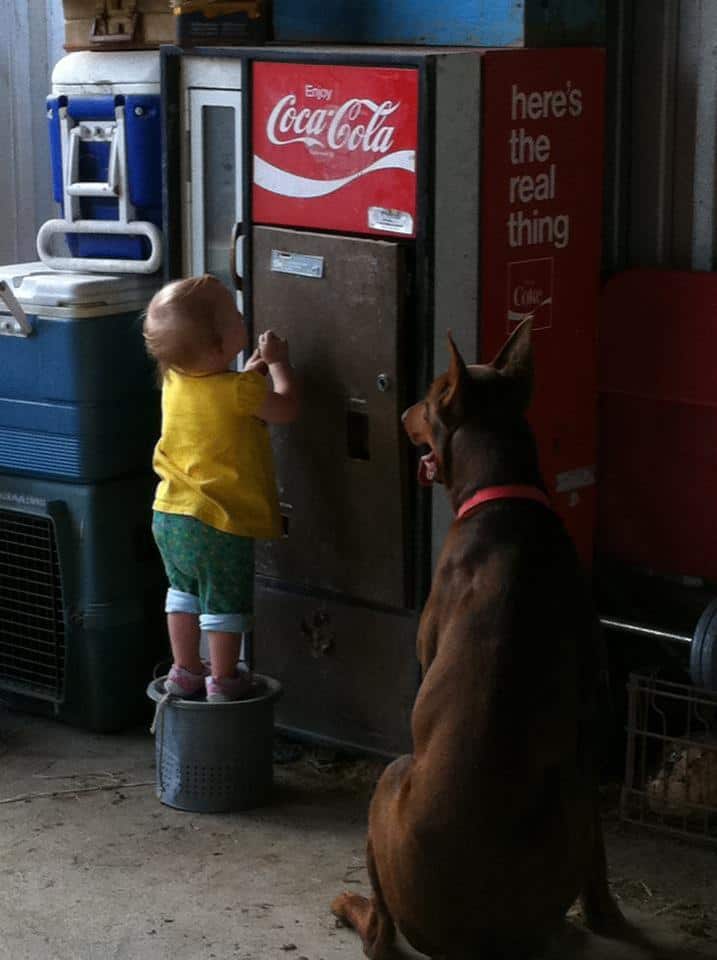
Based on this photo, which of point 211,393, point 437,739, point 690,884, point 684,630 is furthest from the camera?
point 684,630

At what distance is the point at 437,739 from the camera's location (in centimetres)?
338

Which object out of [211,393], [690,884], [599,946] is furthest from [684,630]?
[211,393]

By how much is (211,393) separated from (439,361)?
0.60 metres

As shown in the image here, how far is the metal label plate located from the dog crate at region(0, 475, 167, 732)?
876 mm

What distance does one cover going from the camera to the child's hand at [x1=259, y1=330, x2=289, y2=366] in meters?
4.43

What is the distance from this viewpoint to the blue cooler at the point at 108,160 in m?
4.90

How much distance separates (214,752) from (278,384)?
38.9 inches

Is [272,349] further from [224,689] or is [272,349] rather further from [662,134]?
[662,134]

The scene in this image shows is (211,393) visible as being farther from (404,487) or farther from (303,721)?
(303,721)

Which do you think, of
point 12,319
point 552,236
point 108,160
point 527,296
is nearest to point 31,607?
point 12,319

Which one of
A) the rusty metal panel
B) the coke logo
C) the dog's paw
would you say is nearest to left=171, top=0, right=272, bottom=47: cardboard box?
the coke logo

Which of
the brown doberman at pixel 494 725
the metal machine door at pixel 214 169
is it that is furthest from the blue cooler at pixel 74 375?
the brown doberman at pixel 494 725

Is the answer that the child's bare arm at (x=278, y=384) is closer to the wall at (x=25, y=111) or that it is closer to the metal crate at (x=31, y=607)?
the metal crate at (x=31, y=607)

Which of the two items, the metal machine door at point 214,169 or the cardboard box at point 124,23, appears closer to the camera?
the metal machine door at point 214,169
